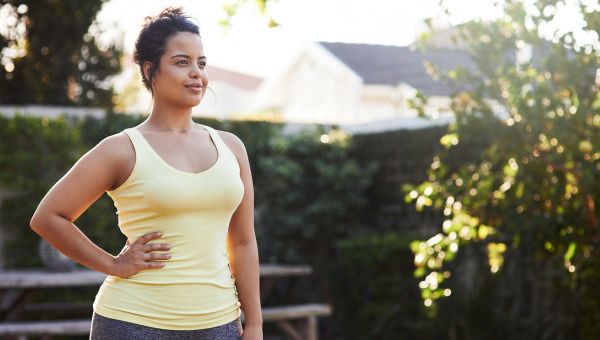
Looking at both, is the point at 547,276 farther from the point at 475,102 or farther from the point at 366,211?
the point at 366,211

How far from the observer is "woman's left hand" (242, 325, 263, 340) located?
258cm

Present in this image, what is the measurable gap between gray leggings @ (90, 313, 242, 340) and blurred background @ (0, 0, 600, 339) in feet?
2.22

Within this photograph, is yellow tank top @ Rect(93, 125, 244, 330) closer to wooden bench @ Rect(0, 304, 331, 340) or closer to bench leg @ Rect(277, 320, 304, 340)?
wooden bench @ Rect(0, 304, 331, 340)

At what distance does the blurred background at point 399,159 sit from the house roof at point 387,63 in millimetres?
61

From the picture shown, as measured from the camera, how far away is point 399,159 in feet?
31.1

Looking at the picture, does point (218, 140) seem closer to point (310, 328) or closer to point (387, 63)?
point (310, 328)

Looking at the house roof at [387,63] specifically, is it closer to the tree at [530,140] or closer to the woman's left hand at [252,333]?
the tree at [530,140]

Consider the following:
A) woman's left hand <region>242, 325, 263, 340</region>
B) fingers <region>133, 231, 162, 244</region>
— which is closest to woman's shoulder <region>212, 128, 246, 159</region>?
fingers <region>133, 231, 162, 244</region>

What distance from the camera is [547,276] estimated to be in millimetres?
7082

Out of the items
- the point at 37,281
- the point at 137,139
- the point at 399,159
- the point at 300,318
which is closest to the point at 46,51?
the point at 399,159

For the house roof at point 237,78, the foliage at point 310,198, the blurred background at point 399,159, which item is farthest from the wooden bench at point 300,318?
the house roof at point 237,78

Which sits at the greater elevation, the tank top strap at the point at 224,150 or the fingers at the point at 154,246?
the tank top strap at the point at 224,150

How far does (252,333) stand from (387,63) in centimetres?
1697

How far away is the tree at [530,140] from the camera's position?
4605 mm
